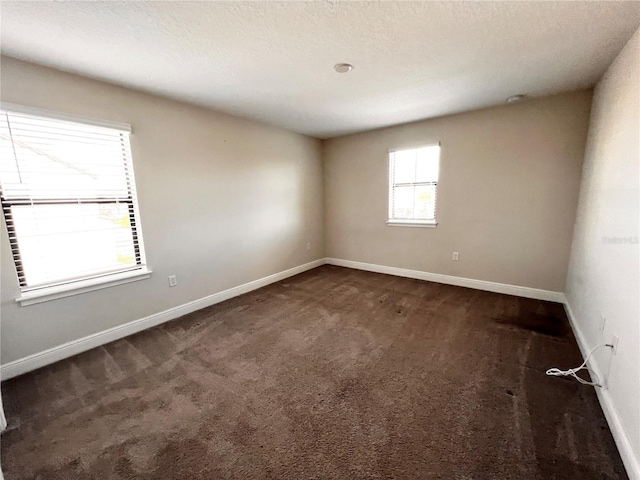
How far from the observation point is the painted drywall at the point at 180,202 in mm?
2029

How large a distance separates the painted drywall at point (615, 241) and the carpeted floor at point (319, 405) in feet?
0.78

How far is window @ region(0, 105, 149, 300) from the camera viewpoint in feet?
6.41

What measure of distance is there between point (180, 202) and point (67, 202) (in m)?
0.91

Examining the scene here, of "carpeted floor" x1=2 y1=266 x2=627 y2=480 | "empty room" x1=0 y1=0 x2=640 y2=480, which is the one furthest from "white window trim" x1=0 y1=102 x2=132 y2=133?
"carpeted floor" x1=2 y1=266 x2=627 y2=480

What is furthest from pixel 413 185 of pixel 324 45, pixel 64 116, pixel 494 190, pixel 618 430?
pixel 64 116

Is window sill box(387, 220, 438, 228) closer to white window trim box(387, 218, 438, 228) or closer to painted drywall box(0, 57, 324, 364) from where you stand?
white window trim box(387, 218, 438, 228)

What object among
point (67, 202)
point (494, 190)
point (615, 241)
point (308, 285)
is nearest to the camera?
point (615, 241)

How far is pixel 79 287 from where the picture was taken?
224 centimetres

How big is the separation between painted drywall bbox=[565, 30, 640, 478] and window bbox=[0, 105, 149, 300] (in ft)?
12.2

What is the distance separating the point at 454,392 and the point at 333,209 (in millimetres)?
3628

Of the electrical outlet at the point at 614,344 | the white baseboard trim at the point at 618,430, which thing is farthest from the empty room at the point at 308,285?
the electrical outlet at the point at 614,344

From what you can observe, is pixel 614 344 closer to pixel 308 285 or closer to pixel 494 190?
pixel 494 190

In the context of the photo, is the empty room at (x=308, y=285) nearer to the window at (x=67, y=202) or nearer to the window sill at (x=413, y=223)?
the window at (x=67, y=202)

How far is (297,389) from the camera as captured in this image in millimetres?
1776
